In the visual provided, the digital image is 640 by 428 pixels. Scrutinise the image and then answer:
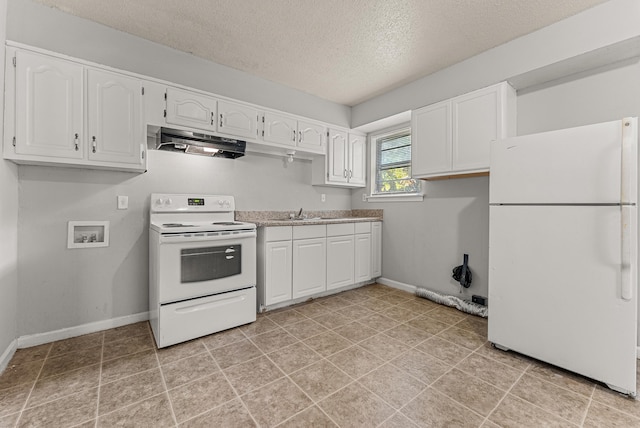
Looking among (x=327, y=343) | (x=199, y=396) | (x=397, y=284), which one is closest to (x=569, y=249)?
(x=327, y=343)

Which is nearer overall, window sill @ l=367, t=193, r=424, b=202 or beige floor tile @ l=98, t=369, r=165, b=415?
beige floor tile @ l=98, t=369, r=165, b=415

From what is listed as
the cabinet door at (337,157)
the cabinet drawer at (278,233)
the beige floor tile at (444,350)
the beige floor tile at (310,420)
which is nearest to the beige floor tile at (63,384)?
the beige floor tile at (310,420)

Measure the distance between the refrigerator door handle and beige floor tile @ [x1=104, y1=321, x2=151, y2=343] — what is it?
11.4ft

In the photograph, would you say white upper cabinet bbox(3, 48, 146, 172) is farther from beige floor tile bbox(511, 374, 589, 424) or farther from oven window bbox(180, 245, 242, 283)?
beige floor tile bbox(511, 374, 589, 424)

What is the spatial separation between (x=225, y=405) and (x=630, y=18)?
373cm

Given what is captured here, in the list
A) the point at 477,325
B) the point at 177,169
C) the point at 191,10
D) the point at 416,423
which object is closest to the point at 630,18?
the point at 477,325

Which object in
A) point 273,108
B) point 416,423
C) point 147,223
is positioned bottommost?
point 416,423

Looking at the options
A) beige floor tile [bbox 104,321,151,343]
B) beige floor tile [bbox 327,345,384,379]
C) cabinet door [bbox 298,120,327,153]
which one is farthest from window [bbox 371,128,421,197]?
beige floor tile [bbox 104,321,151,343]

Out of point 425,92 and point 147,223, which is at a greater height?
point 425,92

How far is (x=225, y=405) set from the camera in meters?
1.54

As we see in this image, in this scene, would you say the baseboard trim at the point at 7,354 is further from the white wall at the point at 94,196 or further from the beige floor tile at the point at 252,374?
the beige floor tile at the point at 252,374

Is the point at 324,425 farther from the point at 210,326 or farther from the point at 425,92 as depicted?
the point at 425,92

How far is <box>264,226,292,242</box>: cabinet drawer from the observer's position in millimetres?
2855

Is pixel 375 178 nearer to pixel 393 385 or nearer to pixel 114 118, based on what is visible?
pixel 393 385
